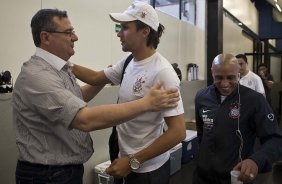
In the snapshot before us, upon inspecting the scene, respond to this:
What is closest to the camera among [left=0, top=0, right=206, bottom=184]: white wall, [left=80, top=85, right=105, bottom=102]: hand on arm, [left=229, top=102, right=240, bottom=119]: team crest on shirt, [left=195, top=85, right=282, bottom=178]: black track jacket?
[left=195, top=85, right=282, bottom=178]: black track jacket

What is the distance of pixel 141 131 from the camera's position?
1.50 meters

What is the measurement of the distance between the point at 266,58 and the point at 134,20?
10383mm

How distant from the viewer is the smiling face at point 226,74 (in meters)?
1.77

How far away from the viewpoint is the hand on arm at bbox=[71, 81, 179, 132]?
1195mm

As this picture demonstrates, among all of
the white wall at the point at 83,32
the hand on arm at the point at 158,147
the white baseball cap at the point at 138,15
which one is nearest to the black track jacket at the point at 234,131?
the hand on arm at the point at 158,147

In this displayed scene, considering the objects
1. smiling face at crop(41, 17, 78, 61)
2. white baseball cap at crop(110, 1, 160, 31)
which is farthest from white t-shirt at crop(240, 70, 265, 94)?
smiling face at crop(41, 17, 78, 61)

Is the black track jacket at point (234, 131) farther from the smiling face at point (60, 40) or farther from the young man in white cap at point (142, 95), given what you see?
the smiling face at point (60, 40)

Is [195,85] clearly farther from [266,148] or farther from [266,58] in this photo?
[266,58]

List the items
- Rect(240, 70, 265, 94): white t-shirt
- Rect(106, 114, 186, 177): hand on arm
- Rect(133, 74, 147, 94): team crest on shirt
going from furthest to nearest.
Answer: Rect(240, 70, 265, 94): white t-shirt → Rect(133, 74, 147, 94): team crest on shirt → Rect(106, 114, 186, 177): hand on arm

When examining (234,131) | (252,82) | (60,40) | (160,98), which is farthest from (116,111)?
(252,82)

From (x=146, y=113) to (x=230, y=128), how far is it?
564 millimetres

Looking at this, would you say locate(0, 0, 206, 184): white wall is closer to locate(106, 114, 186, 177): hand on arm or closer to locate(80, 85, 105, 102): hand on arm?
locate(80, 85, 105, 102): hand on arm

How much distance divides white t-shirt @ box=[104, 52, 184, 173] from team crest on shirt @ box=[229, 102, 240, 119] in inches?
17.3

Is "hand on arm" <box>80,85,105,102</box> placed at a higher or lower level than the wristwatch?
higher
